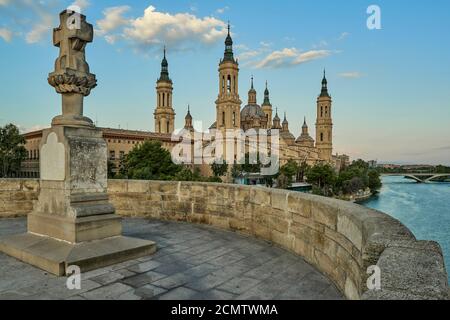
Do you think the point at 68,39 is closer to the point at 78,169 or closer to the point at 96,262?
the point at 78,169

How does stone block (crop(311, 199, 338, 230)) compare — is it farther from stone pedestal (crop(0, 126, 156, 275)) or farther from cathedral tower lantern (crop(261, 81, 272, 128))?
cathedral tower lantern (crop(261, 81, 272, 128))

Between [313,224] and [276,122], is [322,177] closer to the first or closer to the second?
[276,122]

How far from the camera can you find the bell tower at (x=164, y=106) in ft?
328

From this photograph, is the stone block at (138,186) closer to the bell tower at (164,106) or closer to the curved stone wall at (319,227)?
the curved stone wall at (319,227)

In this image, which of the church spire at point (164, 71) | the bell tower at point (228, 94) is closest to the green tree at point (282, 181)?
the bell tower at point (228, 94)

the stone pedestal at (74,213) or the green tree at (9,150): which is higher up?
the green tree at (9,150)

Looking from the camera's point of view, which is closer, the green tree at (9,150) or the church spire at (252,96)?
the green tree at (9,150)

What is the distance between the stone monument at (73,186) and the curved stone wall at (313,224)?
6.14 ft

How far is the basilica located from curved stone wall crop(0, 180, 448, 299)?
65.0 m

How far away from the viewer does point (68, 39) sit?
16.3ft

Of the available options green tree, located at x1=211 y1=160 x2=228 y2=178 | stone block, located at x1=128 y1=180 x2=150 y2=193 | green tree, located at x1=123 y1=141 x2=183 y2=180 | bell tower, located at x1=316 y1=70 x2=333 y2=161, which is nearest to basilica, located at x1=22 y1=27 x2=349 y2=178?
bell tower, located at x1=316 y1=70 x2=333 y2=161

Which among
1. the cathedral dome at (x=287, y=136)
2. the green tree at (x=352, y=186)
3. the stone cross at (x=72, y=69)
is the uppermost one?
the cathedral dome at (x=287, y=136)

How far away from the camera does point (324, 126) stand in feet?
420

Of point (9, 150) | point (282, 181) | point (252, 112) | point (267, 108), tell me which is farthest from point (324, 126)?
point (9, 150)
